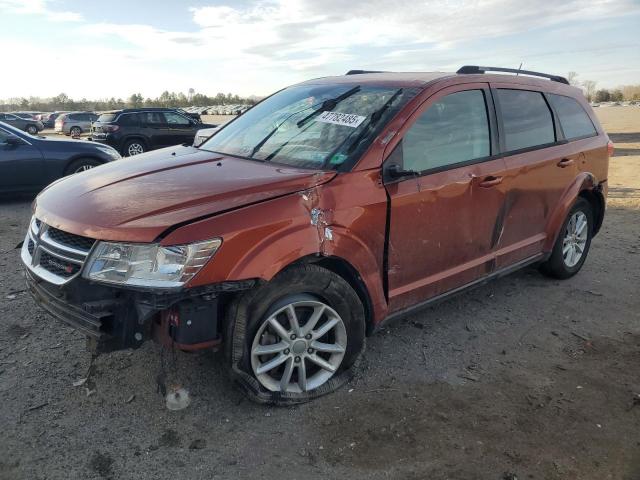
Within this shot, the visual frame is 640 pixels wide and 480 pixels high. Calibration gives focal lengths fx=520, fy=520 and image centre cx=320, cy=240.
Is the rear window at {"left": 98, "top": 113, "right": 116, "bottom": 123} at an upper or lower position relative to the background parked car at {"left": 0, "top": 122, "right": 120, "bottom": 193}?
upper

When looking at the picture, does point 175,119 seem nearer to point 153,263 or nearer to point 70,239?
point 70,239

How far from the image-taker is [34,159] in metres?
8.05

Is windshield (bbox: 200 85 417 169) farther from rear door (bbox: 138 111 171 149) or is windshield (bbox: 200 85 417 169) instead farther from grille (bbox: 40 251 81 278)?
rear door (bbox: 138 111 171 149)

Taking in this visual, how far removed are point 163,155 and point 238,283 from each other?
66.4 inches

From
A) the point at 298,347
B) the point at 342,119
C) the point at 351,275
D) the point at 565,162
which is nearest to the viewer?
the point at 298,347

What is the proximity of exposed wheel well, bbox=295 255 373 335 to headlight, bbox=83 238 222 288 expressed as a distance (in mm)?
660

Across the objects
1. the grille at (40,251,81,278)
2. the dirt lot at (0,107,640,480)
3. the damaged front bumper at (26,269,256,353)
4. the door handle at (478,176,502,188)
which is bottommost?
the dirt lot at (0,107,640,480)

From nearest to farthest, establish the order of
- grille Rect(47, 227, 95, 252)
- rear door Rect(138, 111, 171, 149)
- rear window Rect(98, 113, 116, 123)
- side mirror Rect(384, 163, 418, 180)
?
grille Rect(47, 227, 95, 252), side mirror Rect(384, 163, 418, 180), rear window Rect(98, 113, 116, 123), rear door Rect(138, 111, 171, 149)

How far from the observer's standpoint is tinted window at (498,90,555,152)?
13.1ft

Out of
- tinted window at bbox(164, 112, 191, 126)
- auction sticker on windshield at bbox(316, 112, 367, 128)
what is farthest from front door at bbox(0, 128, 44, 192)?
tinted window at bbox(164, 112, 191, 126)

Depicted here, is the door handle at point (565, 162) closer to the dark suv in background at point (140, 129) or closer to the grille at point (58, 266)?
the grille at point (58, 266)

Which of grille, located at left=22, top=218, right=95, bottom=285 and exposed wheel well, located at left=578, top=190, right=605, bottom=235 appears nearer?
grille, located at left=22, top=218, right=95, bottom=285

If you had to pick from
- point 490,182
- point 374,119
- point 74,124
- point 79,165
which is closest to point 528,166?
point 490,182

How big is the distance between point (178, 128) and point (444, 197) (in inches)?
590
